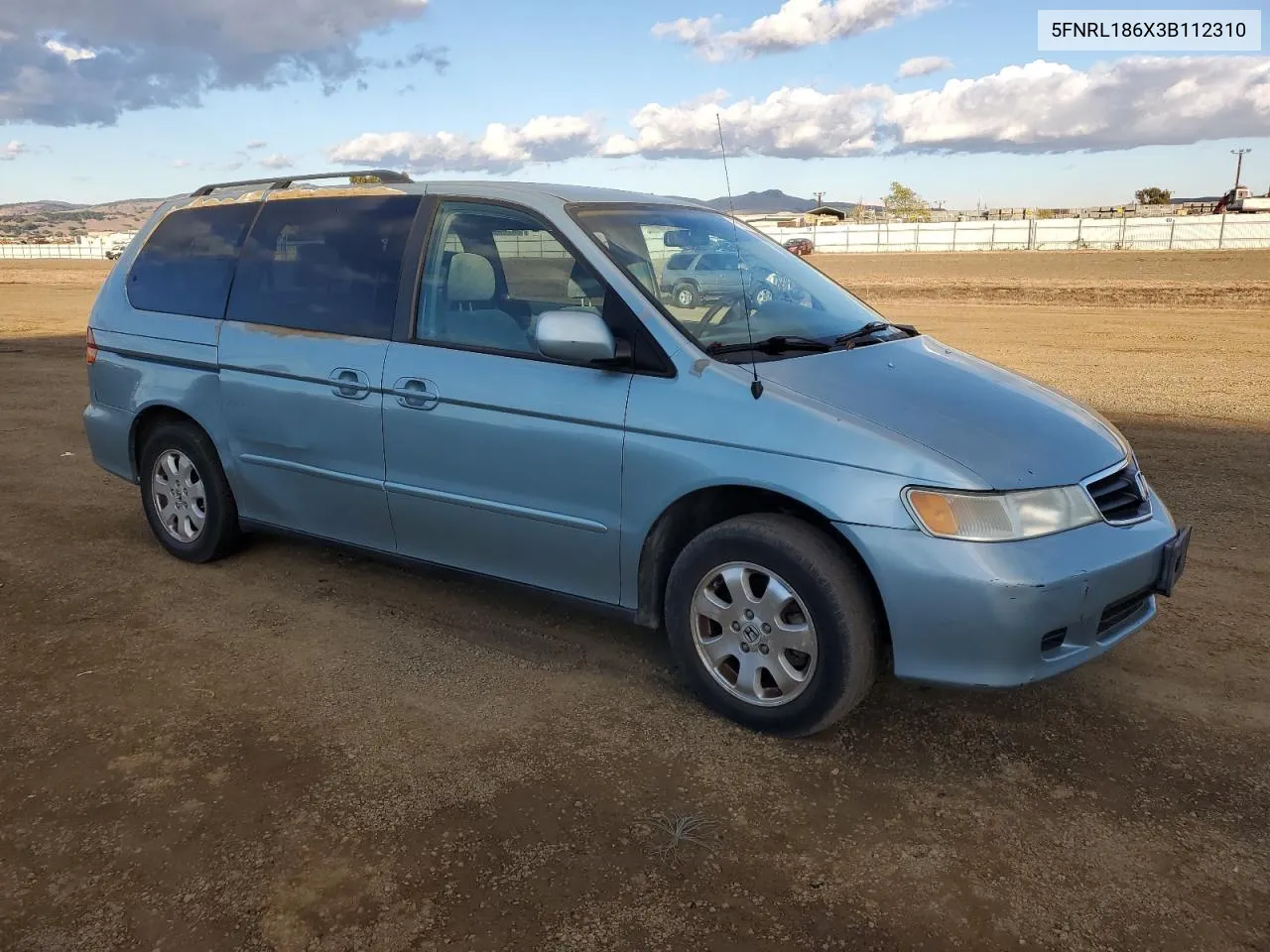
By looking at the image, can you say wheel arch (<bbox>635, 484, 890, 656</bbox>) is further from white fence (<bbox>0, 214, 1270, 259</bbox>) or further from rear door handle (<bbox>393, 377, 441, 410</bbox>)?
white fence (<bbox>0, 214, 1270, 259</bbox>)

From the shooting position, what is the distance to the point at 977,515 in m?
3.05

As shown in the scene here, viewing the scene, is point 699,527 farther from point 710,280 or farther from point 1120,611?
point 1120,611

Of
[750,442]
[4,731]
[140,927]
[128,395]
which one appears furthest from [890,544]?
[128,395]

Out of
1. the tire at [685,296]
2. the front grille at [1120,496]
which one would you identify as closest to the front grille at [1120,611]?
the front grille at [1120,496]

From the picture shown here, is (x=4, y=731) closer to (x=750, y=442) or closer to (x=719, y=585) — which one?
(x=719, y=585)

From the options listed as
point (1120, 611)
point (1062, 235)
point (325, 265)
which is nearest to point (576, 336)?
point (325, 265)

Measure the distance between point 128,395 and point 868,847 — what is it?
170 inches

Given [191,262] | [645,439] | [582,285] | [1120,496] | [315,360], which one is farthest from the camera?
[191,262]

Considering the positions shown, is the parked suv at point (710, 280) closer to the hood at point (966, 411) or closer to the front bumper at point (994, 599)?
the hood at point (966, 411)

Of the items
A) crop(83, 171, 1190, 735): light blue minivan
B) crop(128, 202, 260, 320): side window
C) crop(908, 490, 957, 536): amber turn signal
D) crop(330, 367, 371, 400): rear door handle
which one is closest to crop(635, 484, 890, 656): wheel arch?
crop(83, 171, 1190, 735): light blue minivan

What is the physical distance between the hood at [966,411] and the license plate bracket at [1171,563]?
331 mm

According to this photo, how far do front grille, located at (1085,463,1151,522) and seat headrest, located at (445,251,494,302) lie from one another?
2342mm

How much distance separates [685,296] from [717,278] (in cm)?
32

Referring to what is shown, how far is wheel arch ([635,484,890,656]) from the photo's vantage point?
328 centimetres
